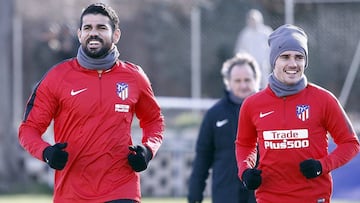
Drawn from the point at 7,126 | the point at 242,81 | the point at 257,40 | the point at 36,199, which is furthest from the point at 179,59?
the point at 242,81

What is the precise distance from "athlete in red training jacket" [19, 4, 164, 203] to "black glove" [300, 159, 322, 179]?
1.08m

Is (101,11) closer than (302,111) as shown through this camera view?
No

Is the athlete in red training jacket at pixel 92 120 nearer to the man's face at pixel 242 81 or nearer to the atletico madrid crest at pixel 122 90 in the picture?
the atletico madrid crest at pixel 122 90

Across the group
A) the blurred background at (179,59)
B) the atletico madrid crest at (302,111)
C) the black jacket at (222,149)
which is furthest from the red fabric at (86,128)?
the blurred background at (179,59)

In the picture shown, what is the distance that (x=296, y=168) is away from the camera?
752 centimetres

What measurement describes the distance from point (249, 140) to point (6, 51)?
37.2 ft

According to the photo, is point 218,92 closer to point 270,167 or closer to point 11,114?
point 11,114

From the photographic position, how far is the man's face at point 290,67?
7543mm

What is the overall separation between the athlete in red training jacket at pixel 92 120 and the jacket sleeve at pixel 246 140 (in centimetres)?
60

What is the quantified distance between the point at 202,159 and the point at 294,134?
2423 millimetres

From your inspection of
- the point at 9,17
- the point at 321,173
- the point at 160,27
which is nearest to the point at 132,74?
the point at 321,173

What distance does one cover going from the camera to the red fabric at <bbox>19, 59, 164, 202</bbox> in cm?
781

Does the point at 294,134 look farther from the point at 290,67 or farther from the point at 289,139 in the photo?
the point at 290,67

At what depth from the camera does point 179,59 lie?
65.9ft
